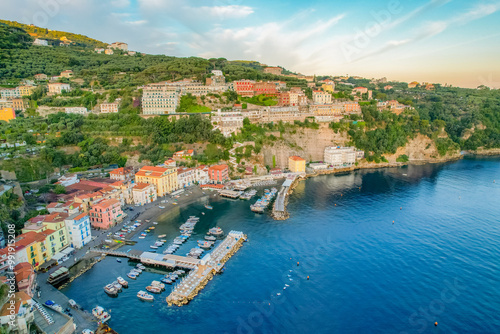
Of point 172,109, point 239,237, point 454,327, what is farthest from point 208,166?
point 454,327

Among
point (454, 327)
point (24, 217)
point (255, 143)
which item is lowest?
point (454, 327)

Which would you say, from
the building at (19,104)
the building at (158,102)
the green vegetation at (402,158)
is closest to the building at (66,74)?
the building at (19,104)

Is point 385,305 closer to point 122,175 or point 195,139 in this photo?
point 122,175

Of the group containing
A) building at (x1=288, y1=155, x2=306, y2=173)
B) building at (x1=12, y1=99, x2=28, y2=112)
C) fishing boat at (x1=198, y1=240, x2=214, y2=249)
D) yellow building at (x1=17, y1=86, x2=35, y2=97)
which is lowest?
fishing boat at (x1=198, y1=240, x2=214, y2=249)

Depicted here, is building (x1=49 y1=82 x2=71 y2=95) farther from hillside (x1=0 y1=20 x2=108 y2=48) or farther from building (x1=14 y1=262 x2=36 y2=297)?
building (x1=14 y1=262 x2=36 y2=297)

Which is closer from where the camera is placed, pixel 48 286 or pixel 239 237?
pixel 48 286

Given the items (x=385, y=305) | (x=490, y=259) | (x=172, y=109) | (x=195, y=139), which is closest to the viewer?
(x=385, y=305)

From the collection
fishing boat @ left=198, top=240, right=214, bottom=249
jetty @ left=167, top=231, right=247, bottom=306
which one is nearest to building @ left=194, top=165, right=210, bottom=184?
jetty @ left=167, top=231, right=247, bottom=306
